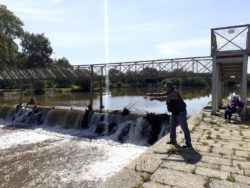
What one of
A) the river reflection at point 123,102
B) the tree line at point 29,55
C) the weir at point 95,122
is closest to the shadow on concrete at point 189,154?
the weir at point 95,122

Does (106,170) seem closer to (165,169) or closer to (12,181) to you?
(12,181)

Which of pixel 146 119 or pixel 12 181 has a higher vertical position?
pixel 146 119

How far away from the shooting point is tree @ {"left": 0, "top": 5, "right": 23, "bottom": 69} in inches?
1732

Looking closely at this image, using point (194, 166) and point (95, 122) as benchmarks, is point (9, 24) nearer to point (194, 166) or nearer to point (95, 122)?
point (95, 122)

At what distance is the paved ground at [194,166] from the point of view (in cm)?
488

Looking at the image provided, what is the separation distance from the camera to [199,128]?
998cm

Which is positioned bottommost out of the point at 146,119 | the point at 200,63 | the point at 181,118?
the point at 146,119

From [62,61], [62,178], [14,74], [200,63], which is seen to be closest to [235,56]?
[200,63]

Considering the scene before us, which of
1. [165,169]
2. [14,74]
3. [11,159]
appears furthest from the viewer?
[14,74]

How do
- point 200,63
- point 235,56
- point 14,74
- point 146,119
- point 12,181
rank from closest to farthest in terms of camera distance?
point 12,181, point 235,56, point 146,119, point 200,63, point 14,74

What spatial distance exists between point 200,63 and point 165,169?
13838 mm

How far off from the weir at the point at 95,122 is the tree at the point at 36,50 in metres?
40.4

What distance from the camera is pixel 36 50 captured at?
65000 millimetres

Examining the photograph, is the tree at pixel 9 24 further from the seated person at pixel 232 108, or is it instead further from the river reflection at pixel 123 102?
the seated person at pixel 232 108
